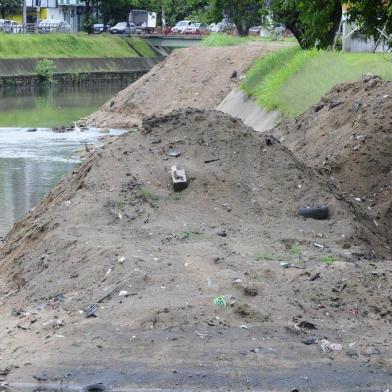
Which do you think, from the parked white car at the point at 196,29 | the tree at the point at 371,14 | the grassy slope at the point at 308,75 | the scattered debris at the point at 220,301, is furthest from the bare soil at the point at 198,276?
the parked white car at the point at 196,29

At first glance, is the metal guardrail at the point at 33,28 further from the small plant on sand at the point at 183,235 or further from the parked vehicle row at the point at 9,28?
the small plant on sand at the point at 183,235

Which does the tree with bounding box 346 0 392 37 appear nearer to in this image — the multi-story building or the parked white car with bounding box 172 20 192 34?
the parked white car with bounding box 172 20 192 34

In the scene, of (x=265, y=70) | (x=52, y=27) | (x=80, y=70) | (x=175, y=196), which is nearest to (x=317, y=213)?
(x=175, y=196)

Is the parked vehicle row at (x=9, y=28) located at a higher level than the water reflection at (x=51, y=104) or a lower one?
higher

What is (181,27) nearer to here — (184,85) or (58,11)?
(58,11)

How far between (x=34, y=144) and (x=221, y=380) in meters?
28.4

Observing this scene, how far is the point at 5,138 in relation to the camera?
3828 centimetres

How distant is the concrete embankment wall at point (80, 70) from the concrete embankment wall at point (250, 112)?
37.4 metres

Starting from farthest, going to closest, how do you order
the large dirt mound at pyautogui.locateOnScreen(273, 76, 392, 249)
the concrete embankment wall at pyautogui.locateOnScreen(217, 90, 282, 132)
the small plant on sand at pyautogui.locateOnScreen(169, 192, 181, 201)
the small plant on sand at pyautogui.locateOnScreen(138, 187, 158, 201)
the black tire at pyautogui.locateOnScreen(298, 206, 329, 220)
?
the concrete embankment wall at pyautogui.locateOnScreen(217, 90, 282, 132)
the large dirt mound at pyautogui.locateOnScreen(273, 76, 392, 249)
the small plant on sand at pyautogui.locateOnScreen(169, 192, 181, 201)
the small plant on sand at pyautogui.locateOnScreen(138, 187, 158, 201)
the black tire at pyautogui.locateOnScreen(298, 206, 329, 220)

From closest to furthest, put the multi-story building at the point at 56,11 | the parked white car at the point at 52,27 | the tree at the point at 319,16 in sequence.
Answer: the tree at the point at 319,16
the parked white car at the point at 52,27
the multi-story building at the point at 56,11

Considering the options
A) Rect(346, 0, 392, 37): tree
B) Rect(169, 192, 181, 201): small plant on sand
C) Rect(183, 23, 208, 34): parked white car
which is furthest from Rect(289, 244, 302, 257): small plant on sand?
Rect(183, 23, 208, 34): parked white car

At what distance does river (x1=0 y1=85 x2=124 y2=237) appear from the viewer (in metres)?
24.4

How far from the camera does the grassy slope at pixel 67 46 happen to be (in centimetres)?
7962

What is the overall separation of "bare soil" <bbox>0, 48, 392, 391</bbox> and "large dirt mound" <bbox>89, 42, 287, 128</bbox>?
2944cm
